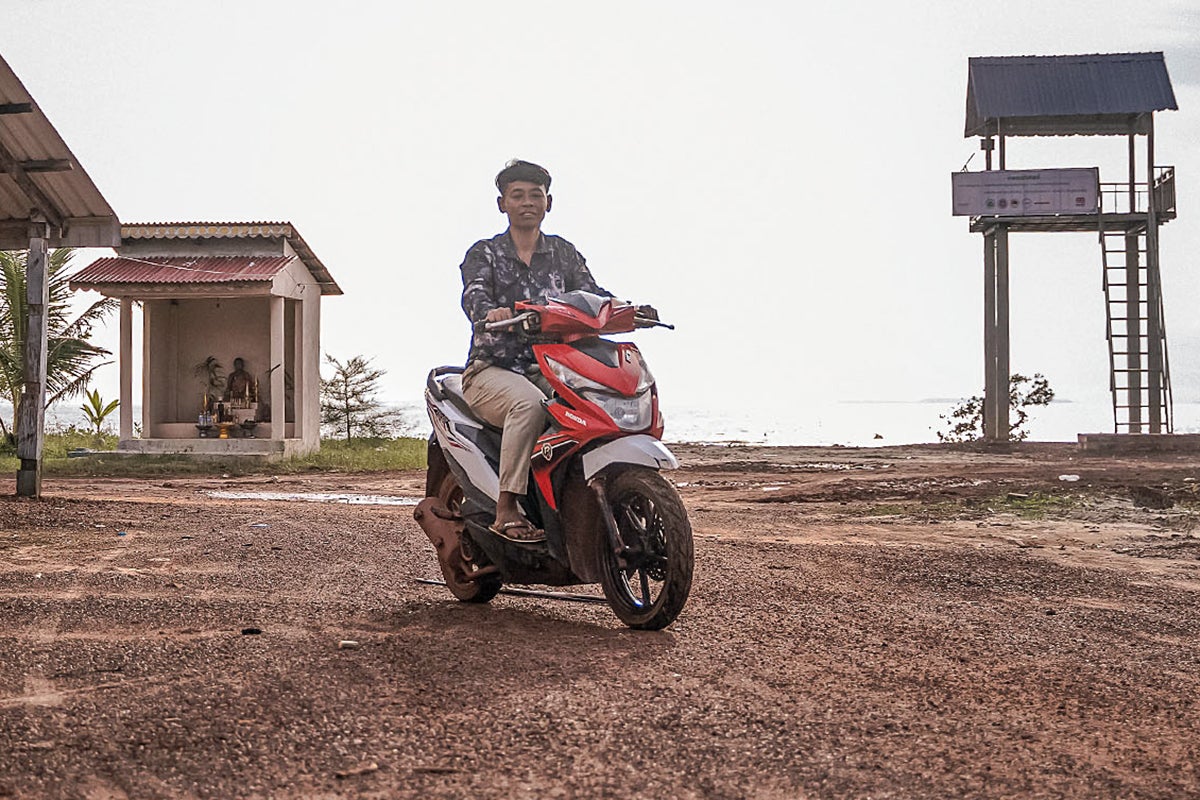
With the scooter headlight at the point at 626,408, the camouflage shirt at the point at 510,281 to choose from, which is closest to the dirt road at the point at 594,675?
the scooter headlight at the point at 626,408

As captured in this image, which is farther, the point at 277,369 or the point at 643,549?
the point at 277,369

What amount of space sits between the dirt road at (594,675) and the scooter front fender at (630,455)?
64cm

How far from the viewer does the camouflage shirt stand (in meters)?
5.46

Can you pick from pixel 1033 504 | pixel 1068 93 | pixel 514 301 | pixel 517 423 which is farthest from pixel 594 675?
pixel 1068 93

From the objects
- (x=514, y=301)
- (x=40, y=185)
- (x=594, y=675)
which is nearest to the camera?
(x=594, y=675)

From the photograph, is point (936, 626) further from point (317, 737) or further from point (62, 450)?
point (62, 450)

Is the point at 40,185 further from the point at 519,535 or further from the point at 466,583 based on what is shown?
the point at 519,535

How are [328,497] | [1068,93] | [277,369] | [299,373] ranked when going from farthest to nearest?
1. [1068,93]
2. [299,373]
3. [277,369]
4. [328,497]

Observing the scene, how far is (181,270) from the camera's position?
781 inches

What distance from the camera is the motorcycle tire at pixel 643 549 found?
4.77 m

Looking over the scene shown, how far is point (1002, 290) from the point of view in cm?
2359

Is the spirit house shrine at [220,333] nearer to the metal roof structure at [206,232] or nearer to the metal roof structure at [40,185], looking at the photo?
the metal roof structure at [206,232]

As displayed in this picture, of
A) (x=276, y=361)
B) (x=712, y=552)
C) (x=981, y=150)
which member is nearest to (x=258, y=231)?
(x=276, y=361)

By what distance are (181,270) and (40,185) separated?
8599mm
